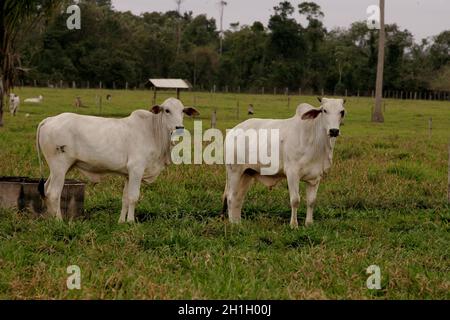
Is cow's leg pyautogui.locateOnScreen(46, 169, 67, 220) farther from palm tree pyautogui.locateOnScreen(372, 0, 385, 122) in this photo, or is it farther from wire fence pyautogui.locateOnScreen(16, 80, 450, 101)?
wire fence pyautogui.locateOnScreen(16, 80, 450, 101)

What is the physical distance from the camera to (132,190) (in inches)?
315

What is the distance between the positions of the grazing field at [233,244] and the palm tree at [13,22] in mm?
4439

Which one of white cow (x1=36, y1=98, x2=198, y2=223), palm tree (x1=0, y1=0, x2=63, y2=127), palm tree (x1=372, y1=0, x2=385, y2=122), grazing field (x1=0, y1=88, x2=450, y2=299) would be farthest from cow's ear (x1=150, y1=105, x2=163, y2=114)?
palm tree (x1=372, y1=0, x2=385, y2=122)

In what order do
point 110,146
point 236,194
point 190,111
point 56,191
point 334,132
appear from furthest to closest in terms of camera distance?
1. point 236,194
2. point 190,111
3. point 110,146
4. point 56,191
5. point 334,132

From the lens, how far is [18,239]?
657cm

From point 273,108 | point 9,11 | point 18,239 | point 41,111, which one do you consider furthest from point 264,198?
point 273,108

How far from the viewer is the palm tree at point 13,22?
48.1ft

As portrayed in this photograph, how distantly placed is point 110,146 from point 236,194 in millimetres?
1779

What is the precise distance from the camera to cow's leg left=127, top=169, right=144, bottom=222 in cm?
797

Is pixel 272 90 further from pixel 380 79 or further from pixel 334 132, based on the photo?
pixel 334 132

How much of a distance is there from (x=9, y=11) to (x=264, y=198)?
330 inches

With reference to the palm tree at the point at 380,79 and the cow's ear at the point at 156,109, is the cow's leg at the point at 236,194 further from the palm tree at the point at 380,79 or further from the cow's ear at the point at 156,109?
the palm tree at the point at 380,79

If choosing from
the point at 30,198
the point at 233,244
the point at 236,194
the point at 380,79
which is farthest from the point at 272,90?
the point at 233,244

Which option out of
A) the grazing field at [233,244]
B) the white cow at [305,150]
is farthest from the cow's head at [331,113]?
the grazing field at [233,244]
